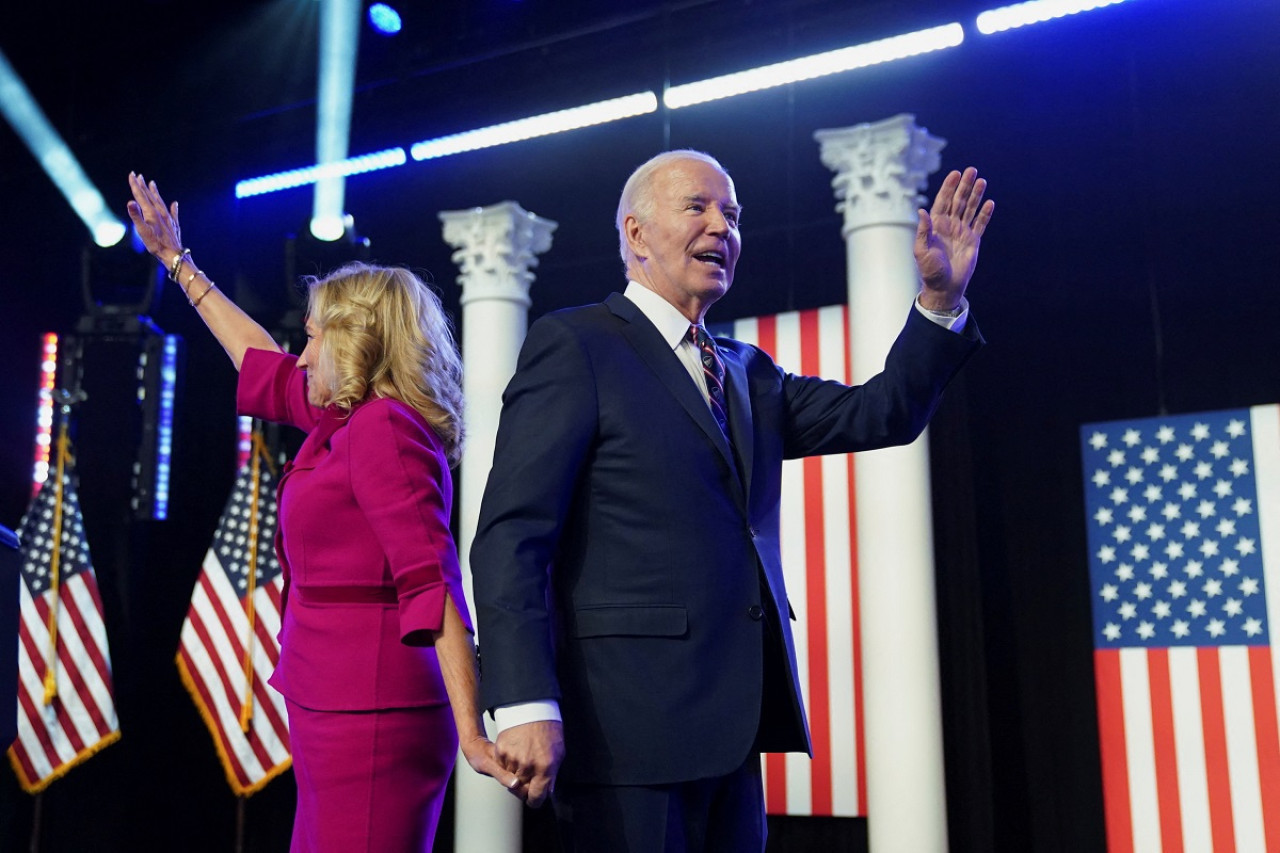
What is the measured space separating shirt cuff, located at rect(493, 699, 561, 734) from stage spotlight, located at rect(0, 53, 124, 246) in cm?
429

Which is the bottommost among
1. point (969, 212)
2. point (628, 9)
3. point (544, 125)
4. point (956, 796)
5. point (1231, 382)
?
point (956, 796)

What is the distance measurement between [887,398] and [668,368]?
31 centimetres

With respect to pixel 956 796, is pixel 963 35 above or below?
above

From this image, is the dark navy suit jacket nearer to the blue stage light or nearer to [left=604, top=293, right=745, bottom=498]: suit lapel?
[left=604, top=293, right=745, bottom=498]: suit lapel

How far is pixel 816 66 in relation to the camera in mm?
4516

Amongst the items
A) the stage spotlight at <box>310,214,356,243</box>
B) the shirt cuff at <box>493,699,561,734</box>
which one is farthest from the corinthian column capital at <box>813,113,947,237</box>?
the shirt cuff at <box>493,699,561,734</box>

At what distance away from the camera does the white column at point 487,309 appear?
473 centimetres

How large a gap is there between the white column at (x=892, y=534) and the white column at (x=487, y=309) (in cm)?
134

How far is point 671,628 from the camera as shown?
1369mm

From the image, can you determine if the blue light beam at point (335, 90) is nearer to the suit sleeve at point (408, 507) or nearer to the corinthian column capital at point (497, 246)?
the corinthian column capital at point (497, 246)

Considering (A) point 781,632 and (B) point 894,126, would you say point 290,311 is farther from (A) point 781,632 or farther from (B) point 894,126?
(A) point 781,632

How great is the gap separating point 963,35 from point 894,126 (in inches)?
21.0

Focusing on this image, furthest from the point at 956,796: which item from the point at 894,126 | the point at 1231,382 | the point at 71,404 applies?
the point at 71,404

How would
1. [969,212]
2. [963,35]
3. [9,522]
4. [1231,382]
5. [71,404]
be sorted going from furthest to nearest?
[9,522]
[71,404]
[963,35]
[1231,382]
[969,212]
